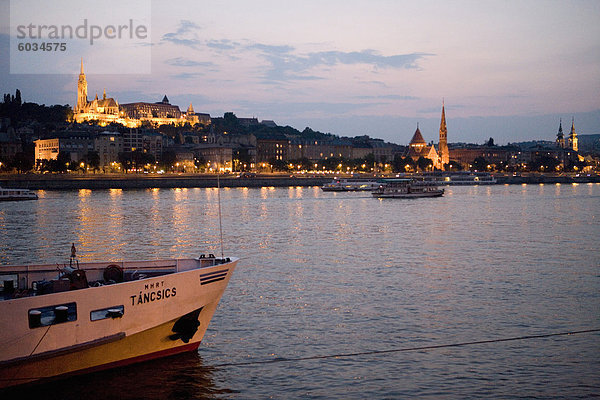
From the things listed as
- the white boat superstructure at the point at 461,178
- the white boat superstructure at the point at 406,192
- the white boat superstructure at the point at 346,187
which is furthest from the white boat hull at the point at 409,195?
the white boat superstructure at the point at 461,178

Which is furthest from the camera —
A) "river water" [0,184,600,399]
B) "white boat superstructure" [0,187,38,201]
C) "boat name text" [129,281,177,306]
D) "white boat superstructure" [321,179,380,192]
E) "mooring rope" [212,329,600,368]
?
"white boat superstructure" [321,179,380,192]

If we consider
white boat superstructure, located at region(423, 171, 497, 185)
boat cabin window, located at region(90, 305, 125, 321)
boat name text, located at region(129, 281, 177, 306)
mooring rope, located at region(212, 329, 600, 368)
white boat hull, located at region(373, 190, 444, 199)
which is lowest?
mooring rope, located at region(212, 329, 600, 368)

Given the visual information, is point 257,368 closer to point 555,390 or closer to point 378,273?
point 555,390

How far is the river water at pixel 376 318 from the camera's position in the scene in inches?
470

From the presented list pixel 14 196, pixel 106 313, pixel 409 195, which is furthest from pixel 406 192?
pixel 106 313

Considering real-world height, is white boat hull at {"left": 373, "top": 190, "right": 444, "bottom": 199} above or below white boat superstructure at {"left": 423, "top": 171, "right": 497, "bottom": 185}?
below

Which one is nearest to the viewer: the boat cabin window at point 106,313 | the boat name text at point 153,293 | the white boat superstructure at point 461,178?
the boat cabin window at point 106,313

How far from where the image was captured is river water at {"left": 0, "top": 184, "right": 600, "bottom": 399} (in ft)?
39.2

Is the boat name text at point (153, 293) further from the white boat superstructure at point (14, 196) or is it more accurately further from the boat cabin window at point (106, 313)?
the white boat superstructure at point (14, 196)

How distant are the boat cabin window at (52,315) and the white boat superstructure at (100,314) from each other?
0.02 meters

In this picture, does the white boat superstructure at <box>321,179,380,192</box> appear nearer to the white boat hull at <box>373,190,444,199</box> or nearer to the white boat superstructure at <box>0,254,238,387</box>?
the white boat hull at <box>373,190,444,199</box>

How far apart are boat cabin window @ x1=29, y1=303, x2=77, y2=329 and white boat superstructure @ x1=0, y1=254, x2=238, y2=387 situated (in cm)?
2

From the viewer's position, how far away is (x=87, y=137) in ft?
501

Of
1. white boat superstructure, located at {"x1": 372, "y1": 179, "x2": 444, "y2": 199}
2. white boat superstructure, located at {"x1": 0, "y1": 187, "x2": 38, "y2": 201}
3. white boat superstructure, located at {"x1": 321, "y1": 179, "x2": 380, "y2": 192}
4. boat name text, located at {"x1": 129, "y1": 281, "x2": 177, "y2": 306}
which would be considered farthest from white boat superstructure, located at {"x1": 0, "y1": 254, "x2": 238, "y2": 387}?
white boat superstructure, located at {"x1": 321, "y1": 179, "x2": 380, "y2": 192}
